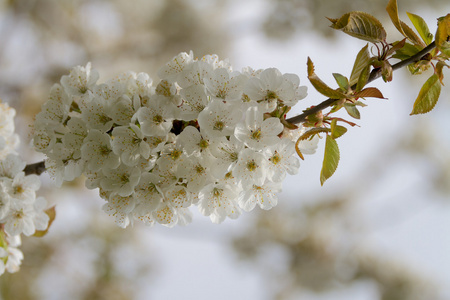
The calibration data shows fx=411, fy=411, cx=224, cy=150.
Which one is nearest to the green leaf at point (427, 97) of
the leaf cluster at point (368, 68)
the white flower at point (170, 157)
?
the leaf cluster at point (368, 68)

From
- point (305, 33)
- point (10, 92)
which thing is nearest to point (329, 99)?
point (305, 33)

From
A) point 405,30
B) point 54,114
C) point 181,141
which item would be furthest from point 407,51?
point 54,114

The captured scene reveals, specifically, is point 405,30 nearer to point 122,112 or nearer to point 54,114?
point 122,112

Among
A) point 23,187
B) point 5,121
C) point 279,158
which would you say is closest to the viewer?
point 279,158

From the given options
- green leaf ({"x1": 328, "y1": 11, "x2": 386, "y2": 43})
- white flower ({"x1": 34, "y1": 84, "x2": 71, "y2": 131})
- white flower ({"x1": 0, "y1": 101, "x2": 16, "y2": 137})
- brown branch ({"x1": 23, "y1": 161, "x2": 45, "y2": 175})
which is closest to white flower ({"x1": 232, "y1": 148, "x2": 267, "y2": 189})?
green leaf ({"x1": 328, "y1": 11, "x2": 386, "y2": 43})

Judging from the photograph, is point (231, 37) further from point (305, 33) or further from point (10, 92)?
point (10, 92)

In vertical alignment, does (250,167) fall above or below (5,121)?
below

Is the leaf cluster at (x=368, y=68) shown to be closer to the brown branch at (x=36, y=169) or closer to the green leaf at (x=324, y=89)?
the green leaf at (x=324, y=89)
